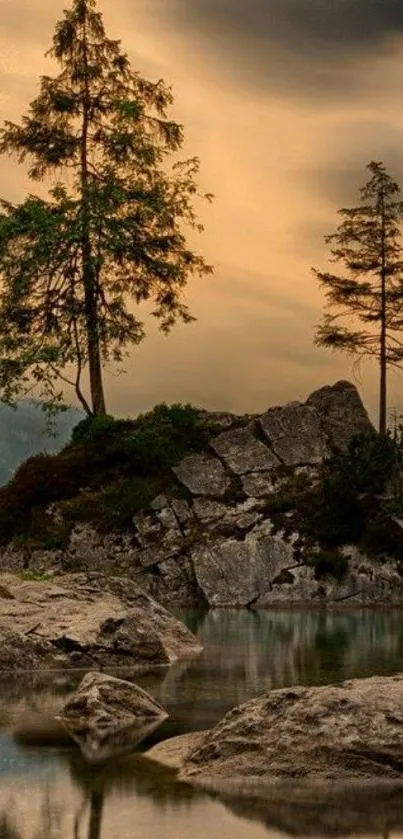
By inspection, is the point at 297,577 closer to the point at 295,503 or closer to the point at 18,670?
the point at 295,503

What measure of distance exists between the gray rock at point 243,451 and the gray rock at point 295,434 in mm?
448

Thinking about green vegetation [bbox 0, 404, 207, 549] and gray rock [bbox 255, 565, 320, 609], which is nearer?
gray rock [bbox 255, 565, 320, 609]

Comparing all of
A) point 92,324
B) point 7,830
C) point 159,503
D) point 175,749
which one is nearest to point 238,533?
point 159,503

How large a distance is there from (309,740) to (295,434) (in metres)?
31.4

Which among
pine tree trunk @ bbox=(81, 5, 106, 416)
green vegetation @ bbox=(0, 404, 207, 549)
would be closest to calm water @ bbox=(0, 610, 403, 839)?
green vegetation @ bbox=(0, 404, 207, 549)

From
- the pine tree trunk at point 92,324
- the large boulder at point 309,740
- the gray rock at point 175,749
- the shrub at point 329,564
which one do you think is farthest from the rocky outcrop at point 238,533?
the large boulder at point 309,740

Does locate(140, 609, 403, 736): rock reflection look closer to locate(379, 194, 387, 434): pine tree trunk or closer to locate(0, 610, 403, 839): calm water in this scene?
locate(0, 610, 403, 839): calm water

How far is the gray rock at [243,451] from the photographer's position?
39.2m

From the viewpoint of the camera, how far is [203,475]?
38.9m

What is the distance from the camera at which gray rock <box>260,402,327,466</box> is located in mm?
39906

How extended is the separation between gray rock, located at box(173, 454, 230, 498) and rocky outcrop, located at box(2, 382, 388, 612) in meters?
0.03

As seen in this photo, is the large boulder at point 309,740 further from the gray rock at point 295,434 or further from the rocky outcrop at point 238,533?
the gray rock at point 295,434

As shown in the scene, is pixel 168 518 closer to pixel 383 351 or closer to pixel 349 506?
pixel 349 506

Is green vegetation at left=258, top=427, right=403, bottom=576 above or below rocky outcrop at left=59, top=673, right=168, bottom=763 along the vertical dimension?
above
